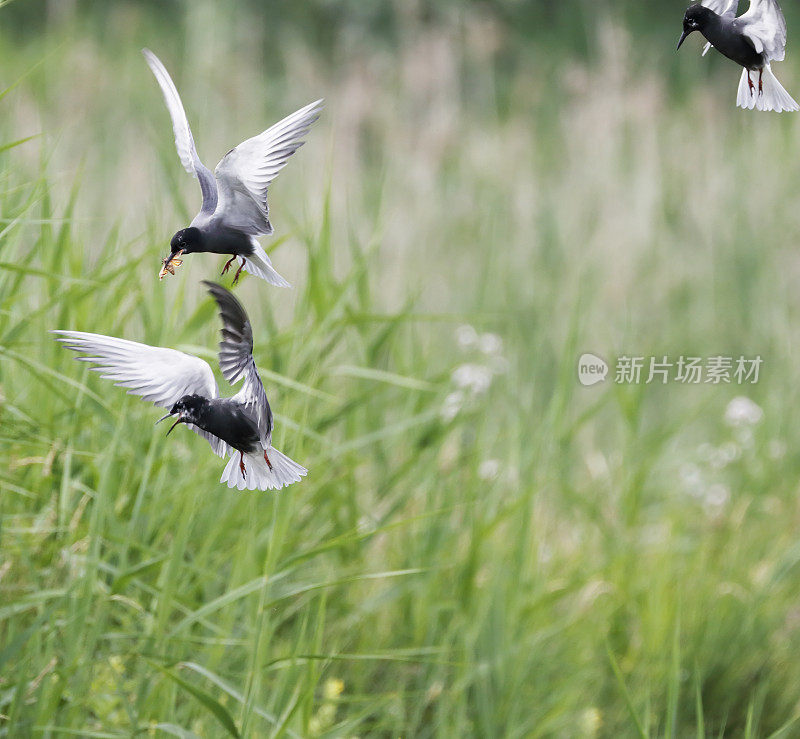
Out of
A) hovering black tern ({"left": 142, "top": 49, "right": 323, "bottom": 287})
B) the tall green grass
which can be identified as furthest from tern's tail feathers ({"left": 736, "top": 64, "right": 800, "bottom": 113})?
the tall green grass

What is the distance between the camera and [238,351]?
419 millimetres

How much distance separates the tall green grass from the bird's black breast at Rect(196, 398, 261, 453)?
0.38 m

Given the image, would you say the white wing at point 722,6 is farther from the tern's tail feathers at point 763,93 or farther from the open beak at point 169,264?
the open beak at point 169,264

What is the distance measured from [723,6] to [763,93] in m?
0.06

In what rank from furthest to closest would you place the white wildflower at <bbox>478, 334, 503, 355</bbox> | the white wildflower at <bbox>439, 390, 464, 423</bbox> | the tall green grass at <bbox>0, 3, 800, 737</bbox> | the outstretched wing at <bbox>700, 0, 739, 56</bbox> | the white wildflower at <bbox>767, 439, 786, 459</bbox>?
the white wildflower at <bbox>767, 439, 786, 459</bbox>
the white wildflower at <bbox>478, 334, 503, 355</bbox>
the white wildflower at <bbox>439, 390, 464, 423</bbox>
the tall green grass at <bbox>0, 3, 800, 737</bbox>
the outstretched wing at <bbox>700, 0, 739, 56</bbox>

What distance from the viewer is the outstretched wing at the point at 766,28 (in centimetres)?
47

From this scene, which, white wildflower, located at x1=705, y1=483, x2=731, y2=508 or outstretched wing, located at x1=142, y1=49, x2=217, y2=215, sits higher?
outstretched wing, located at x1=142, y1=49, x2=217, y2=215

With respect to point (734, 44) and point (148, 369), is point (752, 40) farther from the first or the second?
point (148, 369)

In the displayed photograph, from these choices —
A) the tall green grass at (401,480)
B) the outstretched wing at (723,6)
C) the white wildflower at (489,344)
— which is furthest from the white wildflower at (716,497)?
the outstretched wing at (723,6)

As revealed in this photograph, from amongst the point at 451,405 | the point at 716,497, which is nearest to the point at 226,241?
the point at 451,405

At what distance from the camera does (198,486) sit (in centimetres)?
151

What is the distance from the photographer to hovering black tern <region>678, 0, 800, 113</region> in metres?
0.47

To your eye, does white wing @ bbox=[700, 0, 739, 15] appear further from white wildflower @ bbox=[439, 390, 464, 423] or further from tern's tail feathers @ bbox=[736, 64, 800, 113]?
white wildflower @ bbox=[439, 390, 464, 423]

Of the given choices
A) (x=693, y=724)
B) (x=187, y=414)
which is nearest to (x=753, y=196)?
(x=693, y=724)
